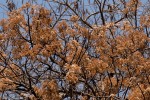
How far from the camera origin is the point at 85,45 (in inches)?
261

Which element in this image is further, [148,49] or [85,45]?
[148,49]

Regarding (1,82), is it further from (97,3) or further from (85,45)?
(97,3)

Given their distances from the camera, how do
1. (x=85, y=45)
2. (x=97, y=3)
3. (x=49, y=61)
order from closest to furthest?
(x=85, y=45)
(x=49, y=61)
(x=97, y=3)

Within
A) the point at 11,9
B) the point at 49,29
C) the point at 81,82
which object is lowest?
the point at 81,82

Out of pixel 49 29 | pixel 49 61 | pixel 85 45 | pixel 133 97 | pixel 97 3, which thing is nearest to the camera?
pixel 133 97

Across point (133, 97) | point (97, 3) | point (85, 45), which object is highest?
point (97, 3)

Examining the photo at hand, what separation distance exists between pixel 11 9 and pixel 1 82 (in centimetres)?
150

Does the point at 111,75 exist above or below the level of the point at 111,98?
above

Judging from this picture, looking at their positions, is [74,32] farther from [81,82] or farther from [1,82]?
[1,82]

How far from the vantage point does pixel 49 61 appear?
7582 mm

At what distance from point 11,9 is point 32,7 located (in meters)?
0.56

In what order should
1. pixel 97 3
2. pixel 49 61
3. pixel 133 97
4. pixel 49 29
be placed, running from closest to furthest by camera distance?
1. pixel 133 97
2. pixel 49 29
3. pixel 49 61
4. pixel 97 3

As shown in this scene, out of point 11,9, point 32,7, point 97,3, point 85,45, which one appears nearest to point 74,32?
point 85,45

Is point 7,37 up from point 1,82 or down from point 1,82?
up
